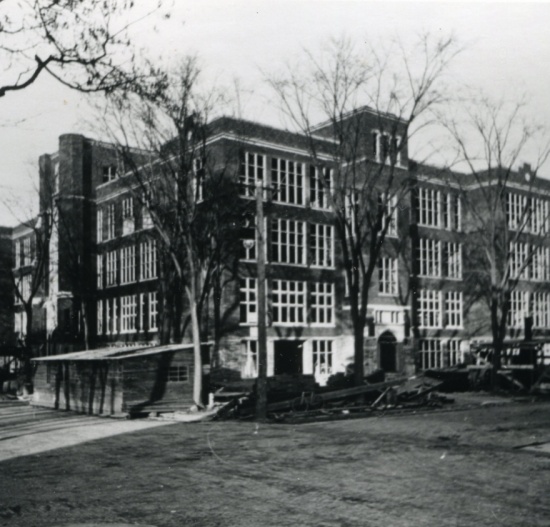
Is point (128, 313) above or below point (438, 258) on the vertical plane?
below

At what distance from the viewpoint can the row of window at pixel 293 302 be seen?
122ft

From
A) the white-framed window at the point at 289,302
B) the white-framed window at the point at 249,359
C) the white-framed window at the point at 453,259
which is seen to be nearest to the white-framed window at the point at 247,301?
the white-framed window at the point at 249,359

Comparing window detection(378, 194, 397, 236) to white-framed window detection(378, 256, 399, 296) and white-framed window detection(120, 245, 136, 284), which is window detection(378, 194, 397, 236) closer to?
white-framed window detection(378, 256, 399, 296)

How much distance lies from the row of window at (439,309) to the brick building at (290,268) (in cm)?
9

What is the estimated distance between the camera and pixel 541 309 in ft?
174

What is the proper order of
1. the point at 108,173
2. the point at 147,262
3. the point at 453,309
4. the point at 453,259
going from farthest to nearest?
the point at 108,173, the point at 453,259, the point at 453,309, the point at 147,262

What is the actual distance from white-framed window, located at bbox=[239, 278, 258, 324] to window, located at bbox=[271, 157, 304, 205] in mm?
4776

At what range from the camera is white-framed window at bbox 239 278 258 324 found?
121 feet

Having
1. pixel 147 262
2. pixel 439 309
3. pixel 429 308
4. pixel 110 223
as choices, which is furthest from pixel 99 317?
pixel 439 309

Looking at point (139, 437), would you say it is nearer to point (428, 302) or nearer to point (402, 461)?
point (402, 461)

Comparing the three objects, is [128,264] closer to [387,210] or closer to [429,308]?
[387,210]

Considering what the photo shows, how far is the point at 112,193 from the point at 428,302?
69.2 ft

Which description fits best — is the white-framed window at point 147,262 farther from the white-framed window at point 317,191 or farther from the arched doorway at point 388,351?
the arched doorway at point 388,351

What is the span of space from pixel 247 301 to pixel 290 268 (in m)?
3.43
